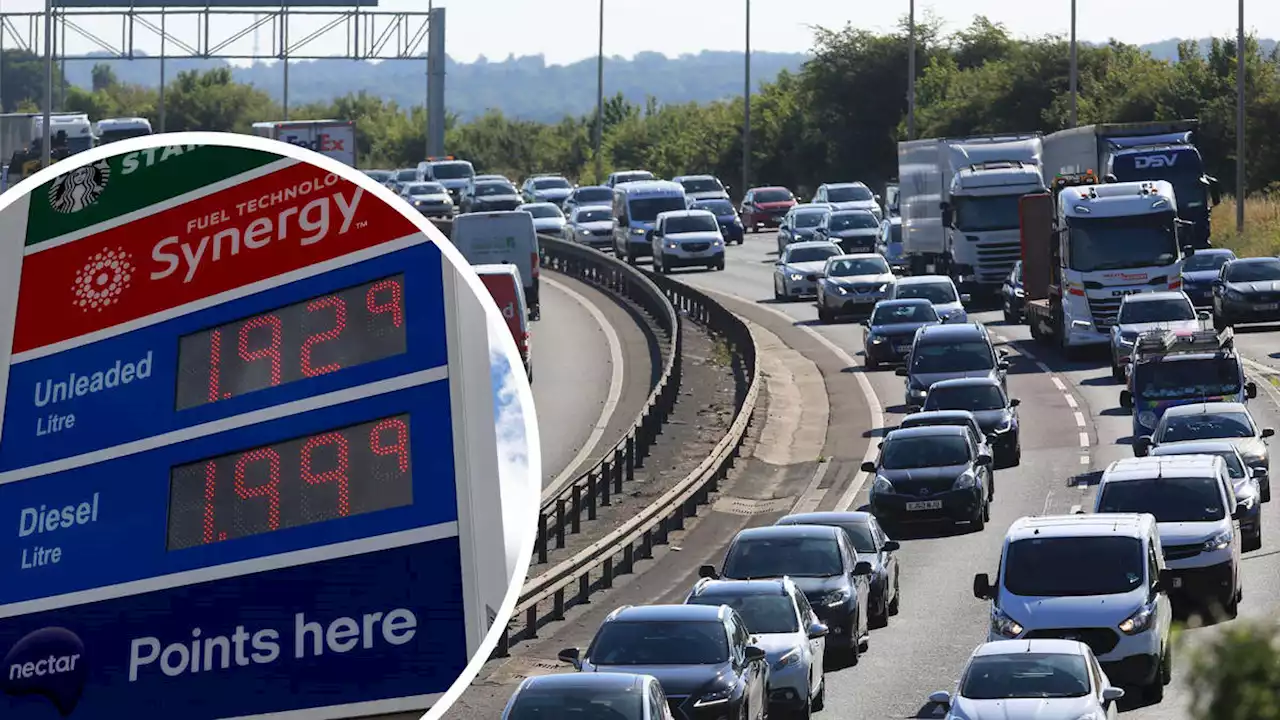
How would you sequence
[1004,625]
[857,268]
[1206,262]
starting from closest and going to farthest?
1. [1004,625]
2. [1206,262]
3. [857,268]

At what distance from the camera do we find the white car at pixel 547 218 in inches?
3211

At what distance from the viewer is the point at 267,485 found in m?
4.09

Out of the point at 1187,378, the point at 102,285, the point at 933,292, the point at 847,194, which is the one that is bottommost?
the point at 1187,378

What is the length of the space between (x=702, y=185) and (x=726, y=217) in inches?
407

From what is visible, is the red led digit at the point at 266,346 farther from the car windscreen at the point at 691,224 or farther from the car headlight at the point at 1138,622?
the car windscreen at the point at 691,224

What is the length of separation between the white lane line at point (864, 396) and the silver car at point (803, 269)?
3.77 ft

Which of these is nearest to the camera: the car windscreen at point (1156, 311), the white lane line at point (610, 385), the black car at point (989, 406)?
the black car at point (989, 406)

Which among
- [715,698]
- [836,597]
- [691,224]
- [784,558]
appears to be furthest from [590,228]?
[715,698]

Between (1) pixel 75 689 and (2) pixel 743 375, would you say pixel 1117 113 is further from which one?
(1) pixel 75 689

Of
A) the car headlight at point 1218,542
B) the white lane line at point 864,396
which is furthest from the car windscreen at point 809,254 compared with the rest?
the car headlight at point 1218,542

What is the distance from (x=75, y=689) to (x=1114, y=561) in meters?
18.6

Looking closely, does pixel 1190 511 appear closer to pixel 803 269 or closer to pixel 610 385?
pixel 610 385

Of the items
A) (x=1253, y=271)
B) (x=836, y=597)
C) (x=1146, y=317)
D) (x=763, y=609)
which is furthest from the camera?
(x=1253, y=271)

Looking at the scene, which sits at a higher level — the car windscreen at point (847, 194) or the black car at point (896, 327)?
the car windscreen at point (847, 194)
